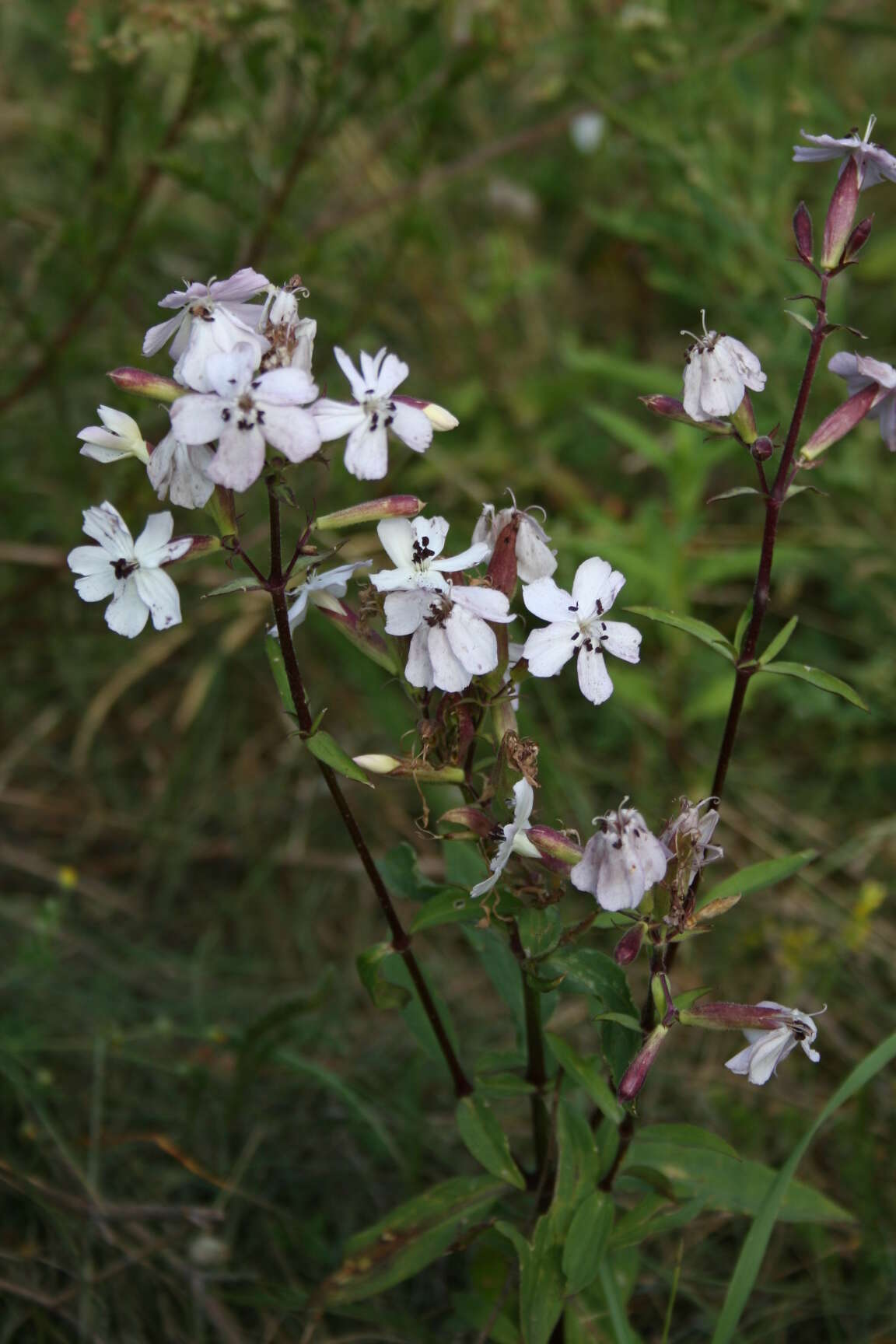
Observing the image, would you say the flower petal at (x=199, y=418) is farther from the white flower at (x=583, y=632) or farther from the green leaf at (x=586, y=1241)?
the green leaf at (x=586, y=1241)

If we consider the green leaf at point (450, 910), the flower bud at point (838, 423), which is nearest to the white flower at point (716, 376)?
the flower bud at point (838, 423)

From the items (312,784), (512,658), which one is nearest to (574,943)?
(512,658)

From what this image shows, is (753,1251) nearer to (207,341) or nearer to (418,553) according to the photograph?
(418,553)

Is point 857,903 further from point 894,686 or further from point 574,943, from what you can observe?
point 574,943

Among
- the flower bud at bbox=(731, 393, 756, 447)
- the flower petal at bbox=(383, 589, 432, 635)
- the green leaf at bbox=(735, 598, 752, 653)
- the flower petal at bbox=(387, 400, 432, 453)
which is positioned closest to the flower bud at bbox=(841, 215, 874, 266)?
the flower bud at bbox=(731, 393, 756, 447)

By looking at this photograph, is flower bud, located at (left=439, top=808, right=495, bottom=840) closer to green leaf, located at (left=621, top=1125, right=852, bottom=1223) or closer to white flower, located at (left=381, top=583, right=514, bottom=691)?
white flower, located at (left=381, top=583, right=514, bottom=691)

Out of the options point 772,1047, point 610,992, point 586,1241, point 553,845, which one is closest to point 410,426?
point 553,845

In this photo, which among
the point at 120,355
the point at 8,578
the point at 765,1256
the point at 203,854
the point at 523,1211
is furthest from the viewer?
the point at 8,578
